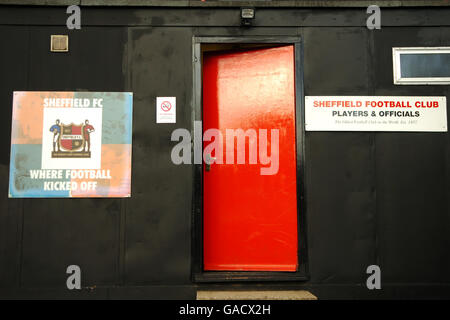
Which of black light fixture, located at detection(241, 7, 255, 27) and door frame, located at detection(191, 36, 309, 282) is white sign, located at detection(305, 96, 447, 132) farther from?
black light fixture, located at detection(241, 7, 255, 27)

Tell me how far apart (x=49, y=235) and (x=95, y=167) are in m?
0.87

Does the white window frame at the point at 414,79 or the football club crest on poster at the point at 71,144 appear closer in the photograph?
the football club crest on poster at the point at 71,144

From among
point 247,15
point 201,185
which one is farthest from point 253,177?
point 247,15

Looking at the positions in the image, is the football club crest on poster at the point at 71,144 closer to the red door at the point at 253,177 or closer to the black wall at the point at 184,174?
the black wall at the point at 184,174

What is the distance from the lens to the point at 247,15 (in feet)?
13.3

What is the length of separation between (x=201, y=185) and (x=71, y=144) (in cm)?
148

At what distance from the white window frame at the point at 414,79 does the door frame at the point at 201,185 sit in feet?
3.49

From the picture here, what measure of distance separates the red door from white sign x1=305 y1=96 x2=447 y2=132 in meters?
0.28

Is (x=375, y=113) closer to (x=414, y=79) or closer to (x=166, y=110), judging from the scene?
(x=414, y=79)

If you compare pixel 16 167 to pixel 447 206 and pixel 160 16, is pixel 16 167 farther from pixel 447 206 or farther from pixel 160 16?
pixel 447 206

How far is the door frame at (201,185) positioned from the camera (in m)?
3.96

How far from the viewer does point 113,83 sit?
4090mm

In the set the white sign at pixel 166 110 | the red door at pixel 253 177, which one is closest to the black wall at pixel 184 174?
the white sign at pixel 166 110
